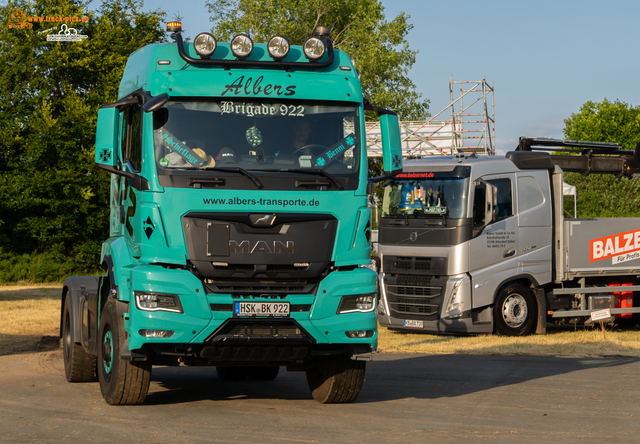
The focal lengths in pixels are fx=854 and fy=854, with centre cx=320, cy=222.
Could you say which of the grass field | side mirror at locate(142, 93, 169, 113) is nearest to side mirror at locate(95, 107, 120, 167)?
side mirror at locate(142, 93, 169, 113)

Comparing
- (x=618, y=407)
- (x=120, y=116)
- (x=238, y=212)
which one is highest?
(x=120, y=116)

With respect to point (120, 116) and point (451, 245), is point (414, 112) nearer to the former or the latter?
point (451, 245)

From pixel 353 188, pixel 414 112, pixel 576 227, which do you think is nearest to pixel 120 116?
pixel 353 188

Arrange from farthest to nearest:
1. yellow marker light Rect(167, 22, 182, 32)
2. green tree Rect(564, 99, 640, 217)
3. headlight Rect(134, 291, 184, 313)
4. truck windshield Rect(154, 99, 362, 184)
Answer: green tree Rect(564, 99, 640, 217), yellow marker light Rect(167, 22, 182, 32), truck windshield Rect(154, 99, 362, 184), headlight Rect(134, 291, 184, 313)

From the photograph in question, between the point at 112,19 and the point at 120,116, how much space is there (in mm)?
32983

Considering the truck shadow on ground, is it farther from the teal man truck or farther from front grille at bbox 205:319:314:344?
front grille at bbox 205:319:314:344

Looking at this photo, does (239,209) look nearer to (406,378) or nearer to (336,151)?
(336,151)

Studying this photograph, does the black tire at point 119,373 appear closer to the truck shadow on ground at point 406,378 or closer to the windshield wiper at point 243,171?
the truck shadow on ground at point 406,378

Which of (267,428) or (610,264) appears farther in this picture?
(610,264)

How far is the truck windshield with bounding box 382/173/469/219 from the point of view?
15.9 m

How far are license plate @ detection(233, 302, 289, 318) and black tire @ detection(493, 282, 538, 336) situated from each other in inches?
361

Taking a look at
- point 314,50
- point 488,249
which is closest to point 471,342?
point 488,249

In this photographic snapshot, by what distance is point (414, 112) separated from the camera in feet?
146

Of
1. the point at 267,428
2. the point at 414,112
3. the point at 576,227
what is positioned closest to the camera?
the point at 267,428
